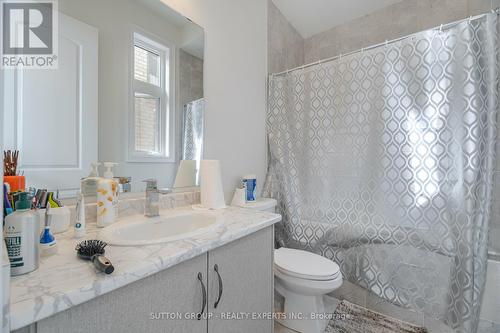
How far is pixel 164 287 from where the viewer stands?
0.68m

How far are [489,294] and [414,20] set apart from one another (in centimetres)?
204

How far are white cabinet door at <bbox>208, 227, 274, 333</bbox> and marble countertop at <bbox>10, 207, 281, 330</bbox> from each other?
94mm

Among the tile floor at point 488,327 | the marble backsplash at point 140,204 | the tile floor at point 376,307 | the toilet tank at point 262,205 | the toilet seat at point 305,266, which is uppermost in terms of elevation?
the marble backsplash at point 140,204

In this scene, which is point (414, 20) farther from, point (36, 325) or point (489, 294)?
point (36, 325)

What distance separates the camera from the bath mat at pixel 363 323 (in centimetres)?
153

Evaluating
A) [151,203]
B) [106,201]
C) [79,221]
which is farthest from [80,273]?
[151,203]

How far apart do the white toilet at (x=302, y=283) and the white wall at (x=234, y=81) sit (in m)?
0.38

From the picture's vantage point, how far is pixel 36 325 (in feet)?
1.49

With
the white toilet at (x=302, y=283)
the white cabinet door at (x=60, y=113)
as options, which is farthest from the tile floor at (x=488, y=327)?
the white cabinet door at (x=60, y=113)

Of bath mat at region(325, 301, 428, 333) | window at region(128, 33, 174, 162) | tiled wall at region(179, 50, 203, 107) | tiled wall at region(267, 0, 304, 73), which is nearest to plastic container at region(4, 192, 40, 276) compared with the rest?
window at region(128, 33, 174, 162)

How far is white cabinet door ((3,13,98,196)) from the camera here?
2.67 feet

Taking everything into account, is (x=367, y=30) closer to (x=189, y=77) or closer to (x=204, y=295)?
(x=189, y=77)

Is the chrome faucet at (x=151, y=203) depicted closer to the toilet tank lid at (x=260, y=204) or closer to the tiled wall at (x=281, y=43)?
the toilet tank lid at (x=260, y=204)

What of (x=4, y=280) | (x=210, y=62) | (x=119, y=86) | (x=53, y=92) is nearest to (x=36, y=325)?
(x=4, y=280)
